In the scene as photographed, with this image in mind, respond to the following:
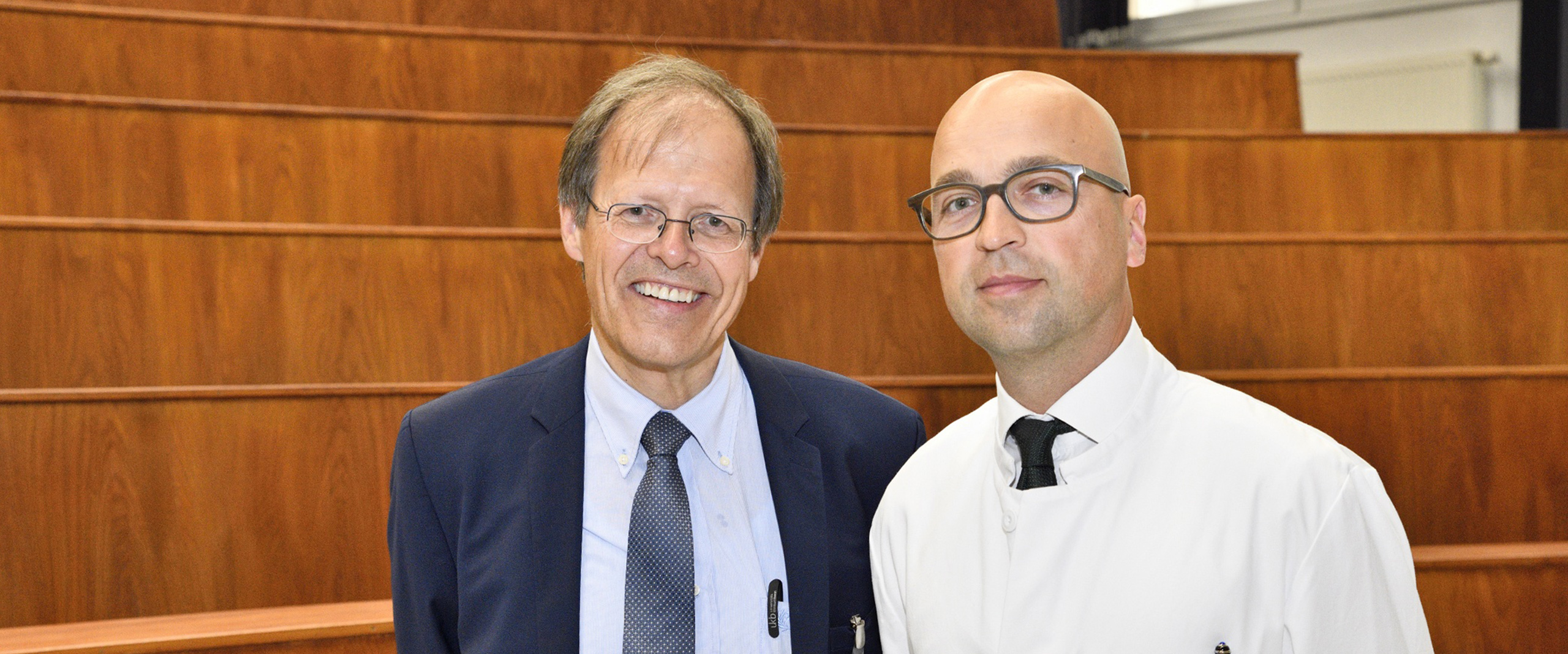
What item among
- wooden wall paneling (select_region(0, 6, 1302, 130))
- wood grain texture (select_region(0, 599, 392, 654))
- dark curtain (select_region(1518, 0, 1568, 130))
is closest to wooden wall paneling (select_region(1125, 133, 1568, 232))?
wooden wall paneling (select_region(0, 6, 1302, 130))

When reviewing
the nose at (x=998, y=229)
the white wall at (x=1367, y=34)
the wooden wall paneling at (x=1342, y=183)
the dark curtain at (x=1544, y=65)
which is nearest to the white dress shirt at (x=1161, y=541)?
the nose at (x=998, y=229)

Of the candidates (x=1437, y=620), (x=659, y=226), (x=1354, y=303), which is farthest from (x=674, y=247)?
(x=1354, y=303)

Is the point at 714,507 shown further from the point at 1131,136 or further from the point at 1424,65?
the point at 1424,65

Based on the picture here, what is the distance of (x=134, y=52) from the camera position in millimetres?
2004

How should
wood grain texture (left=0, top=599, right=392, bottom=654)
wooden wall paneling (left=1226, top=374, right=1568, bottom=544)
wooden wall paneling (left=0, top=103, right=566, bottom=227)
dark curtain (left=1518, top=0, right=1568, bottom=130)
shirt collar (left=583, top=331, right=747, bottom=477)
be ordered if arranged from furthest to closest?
dark curtain (left=1518, top=0, right=1568, bottom=130) < wooden wall paneling (left=0, top=103, right=566, bottom=227) < wooden wall paneling (left=1226, top=374, right=1568, bottom=544) < wood grain texture (left=0, top=599, right=392, bottom=654) < shirt collar (left=583, top=331, right=747, bottom=477)

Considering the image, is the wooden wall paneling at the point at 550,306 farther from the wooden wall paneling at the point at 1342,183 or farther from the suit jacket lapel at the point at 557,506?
the suit jacket lapel at the point at 557,506

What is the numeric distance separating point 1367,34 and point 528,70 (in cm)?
241

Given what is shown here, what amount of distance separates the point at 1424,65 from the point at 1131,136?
1624 millimetres

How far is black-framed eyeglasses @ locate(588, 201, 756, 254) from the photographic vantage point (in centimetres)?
85

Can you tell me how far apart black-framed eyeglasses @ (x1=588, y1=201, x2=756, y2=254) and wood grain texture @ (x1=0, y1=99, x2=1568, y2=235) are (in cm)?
103

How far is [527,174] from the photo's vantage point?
6.15 feet

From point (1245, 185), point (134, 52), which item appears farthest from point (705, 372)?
point (134, 52)

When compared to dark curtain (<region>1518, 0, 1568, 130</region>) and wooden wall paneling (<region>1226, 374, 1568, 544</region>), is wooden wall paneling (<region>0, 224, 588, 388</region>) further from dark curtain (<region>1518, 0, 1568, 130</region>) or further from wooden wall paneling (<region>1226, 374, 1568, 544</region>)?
dark curtain (<region>1518, 0, 1568, 130</region>)

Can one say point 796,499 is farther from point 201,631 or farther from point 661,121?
point 201,631
